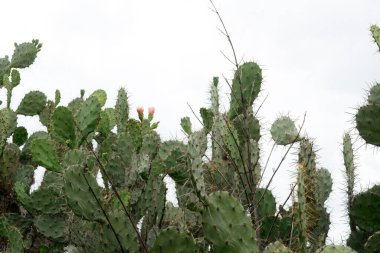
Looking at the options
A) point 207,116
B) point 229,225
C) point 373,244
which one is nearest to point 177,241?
point 229,225

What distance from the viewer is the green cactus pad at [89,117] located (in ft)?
15.3

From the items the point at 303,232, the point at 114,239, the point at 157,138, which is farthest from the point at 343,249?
the point at 157,138

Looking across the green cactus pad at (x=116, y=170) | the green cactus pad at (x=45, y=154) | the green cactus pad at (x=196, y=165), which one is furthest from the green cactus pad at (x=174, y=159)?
the green cactus pad at (x=196, y=165)

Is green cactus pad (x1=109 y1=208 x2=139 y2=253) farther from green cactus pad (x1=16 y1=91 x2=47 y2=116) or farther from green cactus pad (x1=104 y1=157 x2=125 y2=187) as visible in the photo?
green cactus pad (x1=16 y1=91 x2=47 y2=116)

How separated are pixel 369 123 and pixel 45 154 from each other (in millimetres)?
2230

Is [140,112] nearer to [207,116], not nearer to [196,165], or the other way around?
[207,116]

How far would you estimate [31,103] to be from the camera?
689 centimetres

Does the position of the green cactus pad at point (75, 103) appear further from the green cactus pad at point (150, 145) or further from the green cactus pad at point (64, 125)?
the green cactus pad at point (64, 125)

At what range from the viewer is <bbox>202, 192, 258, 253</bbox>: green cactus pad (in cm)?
341

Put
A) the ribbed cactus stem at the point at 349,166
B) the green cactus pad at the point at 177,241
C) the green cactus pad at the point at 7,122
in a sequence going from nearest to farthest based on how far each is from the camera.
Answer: the green cactus pad at the point at 177,241, the ribbed cactus stem at the point at 349,166, the green cactus pad at the point at 7,122

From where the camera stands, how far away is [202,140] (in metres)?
4.86

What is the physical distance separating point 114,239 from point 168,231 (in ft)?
1.64

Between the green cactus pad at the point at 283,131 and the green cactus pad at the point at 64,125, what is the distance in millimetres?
1413

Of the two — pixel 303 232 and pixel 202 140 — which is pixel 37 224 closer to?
pixel 202 140
